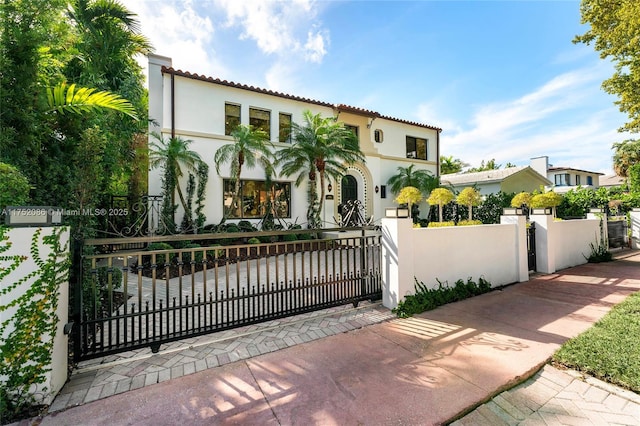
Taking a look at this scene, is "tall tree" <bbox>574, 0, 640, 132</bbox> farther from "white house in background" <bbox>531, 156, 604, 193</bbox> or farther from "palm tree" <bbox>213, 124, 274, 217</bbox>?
"white house in background" <bbox>531, 156, 604, 193</bbox>

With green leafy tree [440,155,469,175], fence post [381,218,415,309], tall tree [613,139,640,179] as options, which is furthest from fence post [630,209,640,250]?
green leafy tree [440,155,469,175]

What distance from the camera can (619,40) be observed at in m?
8.50

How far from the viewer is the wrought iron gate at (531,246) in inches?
273

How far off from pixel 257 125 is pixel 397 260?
32.5 feet

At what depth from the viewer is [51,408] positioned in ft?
7.02

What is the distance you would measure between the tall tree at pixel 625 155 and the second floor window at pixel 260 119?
31.0 m

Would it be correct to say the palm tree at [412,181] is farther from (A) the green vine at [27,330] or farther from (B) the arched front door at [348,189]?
(A) the green vine at [27,330]

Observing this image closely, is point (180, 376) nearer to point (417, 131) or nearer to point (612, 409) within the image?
point (612, 409)

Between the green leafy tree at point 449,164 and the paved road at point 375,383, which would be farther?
the green leafy tree at point 449,164

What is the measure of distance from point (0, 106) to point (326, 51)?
8.08m

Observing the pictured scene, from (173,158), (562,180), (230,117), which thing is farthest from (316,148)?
(562,180)

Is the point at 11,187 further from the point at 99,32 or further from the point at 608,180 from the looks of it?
the point at 608,180

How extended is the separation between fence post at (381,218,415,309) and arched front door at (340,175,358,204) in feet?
32.4

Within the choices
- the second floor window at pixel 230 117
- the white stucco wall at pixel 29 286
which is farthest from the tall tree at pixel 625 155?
the white stucco wall at pixel 29 286
